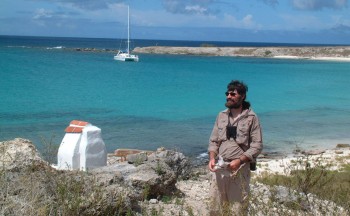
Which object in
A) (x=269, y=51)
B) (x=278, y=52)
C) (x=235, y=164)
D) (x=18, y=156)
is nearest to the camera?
(x=235, y=164)

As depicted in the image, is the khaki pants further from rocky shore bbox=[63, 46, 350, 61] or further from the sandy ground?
rocky shore bbox=[63, 46, 350, 61]

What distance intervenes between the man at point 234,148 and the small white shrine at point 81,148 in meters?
3.76

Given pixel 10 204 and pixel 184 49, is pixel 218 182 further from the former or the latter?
pixel 184 49

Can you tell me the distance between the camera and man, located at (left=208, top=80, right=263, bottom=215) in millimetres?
5820

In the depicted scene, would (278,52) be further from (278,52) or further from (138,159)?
(138,159)

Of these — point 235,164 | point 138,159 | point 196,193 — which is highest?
point 235,164

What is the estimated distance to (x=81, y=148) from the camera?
9.15 m

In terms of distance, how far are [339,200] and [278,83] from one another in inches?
2067

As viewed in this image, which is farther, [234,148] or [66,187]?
[234,148]

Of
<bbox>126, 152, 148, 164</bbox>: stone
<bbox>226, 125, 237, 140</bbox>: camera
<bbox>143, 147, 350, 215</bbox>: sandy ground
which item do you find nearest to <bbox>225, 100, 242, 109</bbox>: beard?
<bbox>226, 125, 237, 140</bbox>: camera

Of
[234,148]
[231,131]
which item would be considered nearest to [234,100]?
[231,131]

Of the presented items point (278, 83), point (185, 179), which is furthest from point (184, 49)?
point (185, 179)

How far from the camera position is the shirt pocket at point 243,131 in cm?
587

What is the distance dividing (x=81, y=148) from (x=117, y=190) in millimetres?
3153
